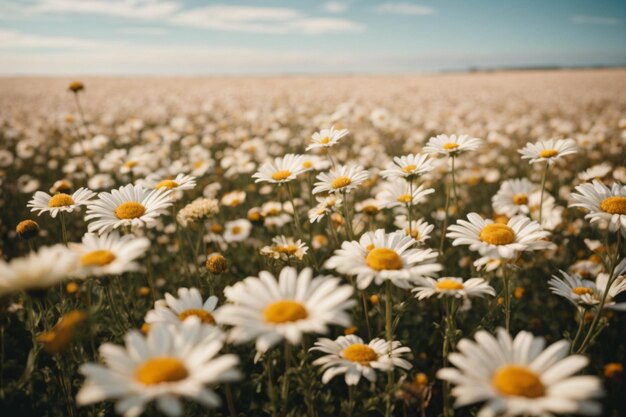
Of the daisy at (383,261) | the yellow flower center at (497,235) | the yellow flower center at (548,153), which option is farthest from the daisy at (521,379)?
the yellow flower center at (548,153)

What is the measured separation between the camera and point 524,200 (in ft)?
12.4

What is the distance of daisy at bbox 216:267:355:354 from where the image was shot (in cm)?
136

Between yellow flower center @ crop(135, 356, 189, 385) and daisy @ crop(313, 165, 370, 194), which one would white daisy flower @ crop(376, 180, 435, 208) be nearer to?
daisy @ crop(313, 165, 370, 194)

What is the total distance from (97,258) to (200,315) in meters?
0.54

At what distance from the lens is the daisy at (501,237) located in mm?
1962

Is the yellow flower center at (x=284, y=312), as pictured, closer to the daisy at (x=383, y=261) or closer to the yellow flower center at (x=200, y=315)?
the daisy at (x=383, y=261)

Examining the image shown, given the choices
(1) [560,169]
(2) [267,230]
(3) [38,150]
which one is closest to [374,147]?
(1) [560,169]

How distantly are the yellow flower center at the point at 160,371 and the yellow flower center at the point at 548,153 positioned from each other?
2848 millimetres

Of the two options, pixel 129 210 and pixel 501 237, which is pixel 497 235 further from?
pixel 129 210

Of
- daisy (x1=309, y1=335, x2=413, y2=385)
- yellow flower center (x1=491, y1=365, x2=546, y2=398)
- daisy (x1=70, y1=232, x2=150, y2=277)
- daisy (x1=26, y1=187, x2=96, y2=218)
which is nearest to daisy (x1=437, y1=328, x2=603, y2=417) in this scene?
yellow flower center (x1=491, y1=365, x2=546, y2=398)

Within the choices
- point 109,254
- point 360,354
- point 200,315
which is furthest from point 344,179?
point 109,254

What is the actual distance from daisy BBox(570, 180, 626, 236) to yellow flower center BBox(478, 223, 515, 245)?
0.42m

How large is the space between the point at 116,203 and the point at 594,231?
17.5 feet

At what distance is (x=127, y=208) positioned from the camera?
2.36 metres
